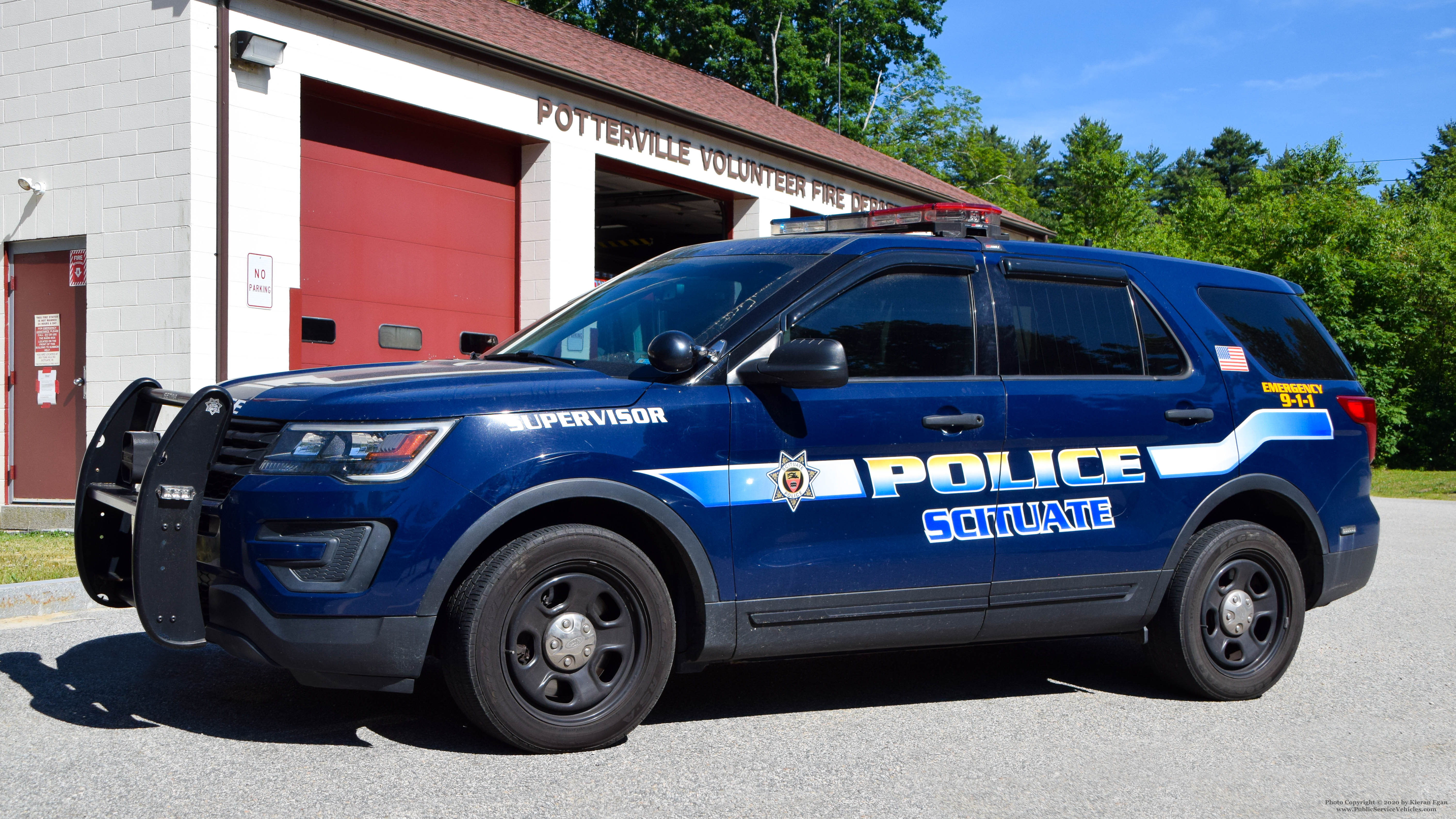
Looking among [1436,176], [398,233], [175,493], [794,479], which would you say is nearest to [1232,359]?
[794,479]

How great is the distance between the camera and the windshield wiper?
4.79 metres

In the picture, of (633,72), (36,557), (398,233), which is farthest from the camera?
(633,72)

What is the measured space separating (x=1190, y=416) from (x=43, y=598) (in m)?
5.96

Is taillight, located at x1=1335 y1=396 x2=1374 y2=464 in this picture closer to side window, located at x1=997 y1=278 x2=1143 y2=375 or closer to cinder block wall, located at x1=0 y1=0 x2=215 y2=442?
side window, located at x1=997 y1=278 x2=1143 y2=375

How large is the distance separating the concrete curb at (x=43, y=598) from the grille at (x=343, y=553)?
352cm

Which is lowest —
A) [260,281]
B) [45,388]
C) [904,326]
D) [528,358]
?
[45,388]

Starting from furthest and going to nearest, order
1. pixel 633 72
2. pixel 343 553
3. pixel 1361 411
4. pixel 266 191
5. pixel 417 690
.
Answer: pixel 633 72 → pixel 266 191 → pixel 1361 411 → pixel 417 690 → pixel 343 553

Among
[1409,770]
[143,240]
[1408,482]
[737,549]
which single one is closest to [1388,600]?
[1409,770]

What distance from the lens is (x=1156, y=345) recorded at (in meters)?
5.38

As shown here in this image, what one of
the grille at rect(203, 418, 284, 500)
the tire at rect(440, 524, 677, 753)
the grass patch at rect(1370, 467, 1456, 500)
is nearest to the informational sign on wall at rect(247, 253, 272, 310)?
the grille at rect(203, 418, 284, 500)

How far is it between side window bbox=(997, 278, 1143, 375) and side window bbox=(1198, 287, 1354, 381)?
1.95ft

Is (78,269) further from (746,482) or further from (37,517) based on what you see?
(746,482)

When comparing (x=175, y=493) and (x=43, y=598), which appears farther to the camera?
(x=43, y=598)

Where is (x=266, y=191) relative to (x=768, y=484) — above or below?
above
